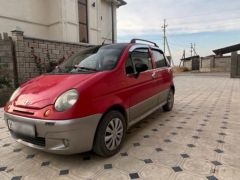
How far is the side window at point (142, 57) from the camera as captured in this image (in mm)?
3322

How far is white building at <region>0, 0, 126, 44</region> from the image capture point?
9.70 meters

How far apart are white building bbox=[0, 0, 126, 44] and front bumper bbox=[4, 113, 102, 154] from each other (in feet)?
29.3

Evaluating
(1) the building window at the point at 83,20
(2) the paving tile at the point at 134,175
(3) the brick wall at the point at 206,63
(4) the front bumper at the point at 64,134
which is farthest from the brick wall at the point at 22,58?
(3) the brick wall at the point at 206,63

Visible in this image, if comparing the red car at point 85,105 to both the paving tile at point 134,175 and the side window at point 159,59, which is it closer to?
the paving tile at point 134,175

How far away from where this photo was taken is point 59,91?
7.72 feet

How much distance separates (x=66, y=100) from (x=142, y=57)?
1.85 metres

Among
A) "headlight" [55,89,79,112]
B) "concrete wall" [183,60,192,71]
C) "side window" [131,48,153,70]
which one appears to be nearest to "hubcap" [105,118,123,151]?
"headlight" [55,89,79,112]

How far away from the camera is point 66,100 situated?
88.8 inches

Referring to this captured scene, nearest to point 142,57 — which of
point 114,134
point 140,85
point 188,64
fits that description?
point 140,85

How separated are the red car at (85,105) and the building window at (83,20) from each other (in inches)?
360

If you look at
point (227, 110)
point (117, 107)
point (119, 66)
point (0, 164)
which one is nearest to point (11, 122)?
point (0, 164)

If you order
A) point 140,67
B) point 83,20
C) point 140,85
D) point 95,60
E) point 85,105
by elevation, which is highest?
point 83,20

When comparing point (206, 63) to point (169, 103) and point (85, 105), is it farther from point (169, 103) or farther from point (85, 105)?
point (85, 105)

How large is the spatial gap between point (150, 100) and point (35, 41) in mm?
5605
